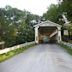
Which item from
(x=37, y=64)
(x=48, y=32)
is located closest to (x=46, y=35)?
(x=48, y=32)

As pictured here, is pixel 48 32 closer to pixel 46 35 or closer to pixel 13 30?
pixel 46 35

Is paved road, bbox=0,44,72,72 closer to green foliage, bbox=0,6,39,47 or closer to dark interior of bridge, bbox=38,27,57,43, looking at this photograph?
green foliage, bbox=0,6,39,47

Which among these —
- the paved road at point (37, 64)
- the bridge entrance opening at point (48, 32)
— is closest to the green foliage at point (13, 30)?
the bridge entrance opening at point (48, 32)

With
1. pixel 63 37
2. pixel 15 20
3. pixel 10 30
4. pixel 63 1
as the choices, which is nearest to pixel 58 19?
pixel 63 37

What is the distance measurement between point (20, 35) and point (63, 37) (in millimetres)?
11623

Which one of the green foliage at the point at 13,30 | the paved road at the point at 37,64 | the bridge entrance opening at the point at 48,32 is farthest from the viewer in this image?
the bridge entrance opening at the point at 48,32

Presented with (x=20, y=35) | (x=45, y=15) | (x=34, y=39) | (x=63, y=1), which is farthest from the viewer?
(x=45, y=15)

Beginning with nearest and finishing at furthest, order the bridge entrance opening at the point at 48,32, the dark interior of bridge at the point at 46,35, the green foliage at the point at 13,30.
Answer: the green foliage at the point at 13,30 < the bridge entrance opening at the point at 48,32 < the dark interior of bridge at the point at 46,35

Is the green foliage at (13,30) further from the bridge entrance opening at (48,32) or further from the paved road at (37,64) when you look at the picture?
the paved road at (37,64)

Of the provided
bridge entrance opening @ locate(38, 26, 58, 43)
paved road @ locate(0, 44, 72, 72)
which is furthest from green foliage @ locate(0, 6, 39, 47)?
paved road @ locate(0, 44, 72, 72)

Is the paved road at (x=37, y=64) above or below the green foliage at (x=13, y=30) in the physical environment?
below

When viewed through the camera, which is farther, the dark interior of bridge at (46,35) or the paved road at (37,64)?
the dark interior of bridge at (46,35)

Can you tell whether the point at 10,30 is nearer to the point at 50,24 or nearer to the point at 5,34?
the point at 5,34

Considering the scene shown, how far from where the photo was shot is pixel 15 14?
3255 inches
